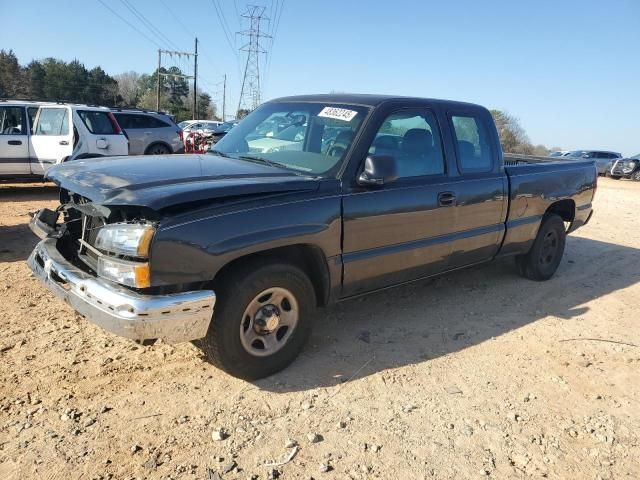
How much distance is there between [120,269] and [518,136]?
1893 inches

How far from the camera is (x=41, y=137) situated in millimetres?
10125

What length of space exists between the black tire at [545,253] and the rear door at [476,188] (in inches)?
36.8

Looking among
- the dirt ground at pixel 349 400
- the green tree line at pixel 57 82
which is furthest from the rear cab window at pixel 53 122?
the green tree line at pixel 57 82

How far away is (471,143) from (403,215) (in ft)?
4.29

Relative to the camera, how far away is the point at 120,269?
2.82 metres

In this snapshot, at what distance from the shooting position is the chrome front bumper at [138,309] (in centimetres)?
272

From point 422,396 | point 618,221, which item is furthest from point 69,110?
point 618,221

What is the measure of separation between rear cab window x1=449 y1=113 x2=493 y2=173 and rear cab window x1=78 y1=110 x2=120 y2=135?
842 centimetres

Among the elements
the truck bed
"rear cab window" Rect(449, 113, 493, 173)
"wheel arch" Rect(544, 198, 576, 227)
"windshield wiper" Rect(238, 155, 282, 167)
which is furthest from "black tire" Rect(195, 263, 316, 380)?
"wheel arch" Rect(544, 198, 576, 227)

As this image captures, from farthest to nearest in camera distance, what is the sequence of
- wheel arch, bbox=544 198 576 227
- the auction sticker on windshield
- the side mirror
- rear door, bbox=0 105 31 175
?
rear door, bbox=0 105 31 175 < wheel arch, bbox=544 198 576 227 < the auction sticker on windshield < the side mirror

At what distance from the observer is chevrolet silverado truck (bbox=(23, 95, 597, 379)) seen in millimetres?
2812

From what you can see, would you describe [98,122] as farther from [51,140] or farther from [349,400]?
[349,400]

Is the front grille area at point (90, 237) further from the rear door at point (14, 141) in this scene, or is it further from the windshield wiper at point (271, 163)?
the rear door at point (14, 141)

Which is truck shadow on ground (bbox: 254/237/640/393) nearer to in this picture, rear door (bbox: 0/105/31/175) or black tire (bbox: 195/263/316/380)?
black tire (bbox: 195/263/316/380)
